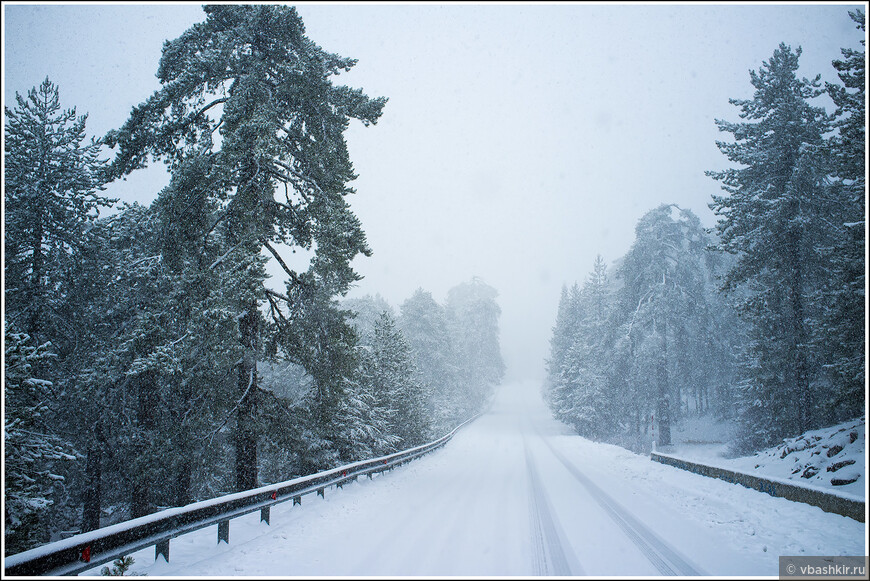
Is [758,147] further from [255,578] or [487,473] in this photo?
[255,578]

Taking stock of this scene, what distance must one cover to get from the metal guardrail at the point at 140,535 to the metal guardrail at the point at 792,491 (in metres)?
11.7

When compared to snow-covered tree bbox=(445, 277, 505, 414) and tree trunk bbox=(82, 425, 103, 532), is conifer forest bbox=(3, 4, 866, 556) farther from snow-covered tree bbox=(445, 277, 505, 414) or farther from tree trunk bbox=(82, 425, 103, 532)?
snow-covered tree bbox=(445, 277, 505, 414)

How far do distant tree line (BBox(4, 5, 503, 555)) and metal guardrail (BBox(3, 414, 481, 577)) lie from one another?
2072 millimetres

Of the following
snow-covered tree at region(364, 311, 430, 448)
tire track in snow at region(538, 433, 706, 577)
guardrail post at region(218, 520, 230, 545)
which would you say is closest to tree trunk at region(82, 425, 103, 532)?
guardrail post at region(218, 520, 230, 545)

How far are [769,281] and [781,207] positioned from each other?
10.9 feet

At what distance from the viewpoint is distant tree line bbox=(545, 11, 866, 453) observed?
11953 millimetres

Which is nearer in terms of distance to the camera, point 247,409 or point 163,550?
point 163,550

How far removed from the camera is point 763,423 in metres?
24.6

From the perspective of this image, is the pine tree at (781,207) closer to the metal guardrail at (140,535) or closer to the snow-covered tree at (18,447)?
the metal guardrail at (140,535)

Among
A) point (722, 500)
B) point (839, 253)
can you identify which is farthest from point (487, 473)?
point (839, 253)

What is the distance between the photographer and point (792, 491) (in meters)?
9.62

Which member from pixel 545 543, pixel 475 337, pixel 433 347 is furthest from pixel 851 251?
pixel 475 337

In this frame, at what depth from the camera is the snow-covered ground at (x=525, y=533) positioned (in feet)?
21.1

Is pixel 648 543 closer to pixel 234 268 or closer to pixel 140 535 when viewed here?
pixel 140 535
